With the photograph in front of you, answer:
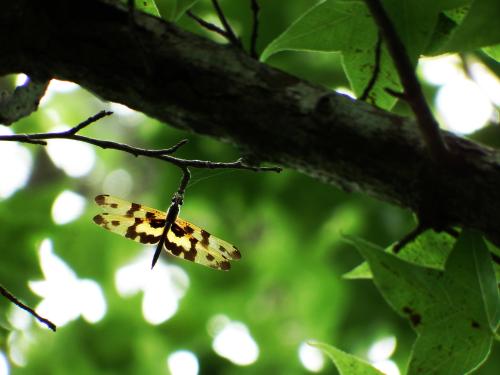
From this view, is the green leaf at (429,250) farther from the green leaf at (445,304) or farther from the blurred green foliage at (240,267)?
the blurred green foliage at (240,267)

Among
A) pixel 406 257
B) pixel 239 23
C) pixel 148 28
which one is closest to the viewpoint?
pixel 148 28

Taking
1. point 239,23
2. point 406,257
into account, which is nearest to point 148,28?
point 406,257

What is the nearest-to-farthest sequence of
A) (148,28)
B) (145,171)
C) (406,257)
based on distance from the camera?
(148,28) < (406,257) < (145,171)

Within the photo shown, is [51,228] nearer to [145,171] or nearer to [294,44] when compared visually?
[294,44]

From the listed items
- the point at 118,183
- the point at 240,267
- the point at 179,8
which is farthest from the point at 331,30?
the point at 118,183

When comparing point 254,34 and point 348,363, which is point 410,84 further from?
point 348,363

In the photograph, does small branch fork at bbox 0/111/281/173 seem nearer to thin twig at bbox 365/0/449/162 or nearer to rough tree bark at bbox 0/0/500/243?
rough tree bark at bbox 0/0/500/243
